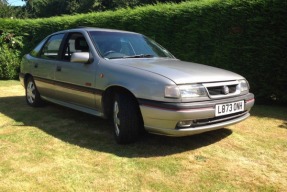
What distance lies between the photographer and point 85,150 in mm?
4047

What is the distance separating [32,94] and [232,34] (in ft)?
15.1

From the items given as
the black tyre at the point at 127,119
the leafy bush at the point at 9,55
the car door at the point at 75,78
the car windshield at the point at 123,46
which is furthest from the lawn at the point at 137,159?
the leafy bush at the point at 9,55

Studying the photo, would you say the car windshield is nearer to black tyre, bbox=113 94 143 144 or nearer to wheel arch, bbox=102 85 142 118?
wheel arch, bbox=102 85 142 118

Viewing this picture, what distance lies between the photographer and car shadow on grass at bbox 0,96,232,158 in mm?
4047

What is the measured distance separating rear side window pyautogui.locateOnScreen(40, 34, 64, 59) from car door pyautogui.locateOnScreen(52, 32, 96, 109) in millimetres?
253

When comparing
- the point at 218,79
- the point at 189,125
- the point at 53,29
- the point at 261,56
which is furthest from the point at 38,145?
the point at 53,29

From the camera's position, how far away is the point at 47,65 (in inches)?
223

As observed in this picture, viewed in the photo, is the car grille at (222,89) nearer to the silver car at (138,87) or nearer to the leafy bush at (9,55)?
the silver car at (138,87)

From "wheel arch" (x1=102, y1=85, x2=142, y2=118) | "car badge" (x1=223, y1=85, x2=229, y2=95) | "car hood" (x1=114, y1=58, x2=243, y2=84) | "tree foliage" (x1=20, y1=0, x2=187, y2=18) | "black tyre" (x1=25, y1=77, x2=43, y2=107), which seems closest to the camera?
"car hood" (x1=114, y1=58, x2=243, y2=84)

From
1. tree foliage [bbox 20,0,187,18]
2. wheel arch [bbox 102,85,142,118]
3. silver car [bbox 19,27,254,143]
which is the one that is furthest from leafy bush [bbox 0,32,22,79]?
tree foliage [bbox 20,0,187,18]

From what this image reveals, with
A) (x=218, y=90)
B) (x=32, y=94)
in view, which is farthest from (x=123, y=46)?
(x=32, y=94)

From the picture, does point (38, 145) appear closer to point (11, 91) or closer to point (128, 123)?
point (128, 123)

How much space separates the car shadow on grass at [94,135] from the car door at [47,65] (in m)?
0.47

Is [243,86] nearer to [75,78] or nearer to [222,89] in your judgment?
[222,89]
